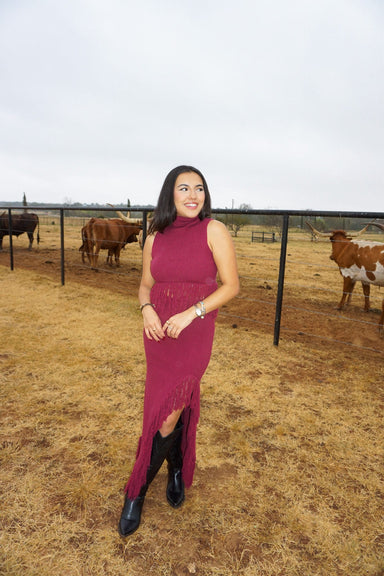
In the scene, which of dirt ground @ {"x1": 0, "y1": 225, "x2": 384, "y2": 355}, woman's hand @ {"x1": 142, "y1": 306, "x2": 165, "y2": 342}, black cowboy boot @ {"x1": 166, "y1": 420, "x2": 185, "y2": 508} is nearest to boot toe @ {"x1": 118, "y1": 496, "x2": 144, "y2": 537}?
black cowboy boot @ {"x1": 166, "y1": 420, "x2": 185, "y2": 508}

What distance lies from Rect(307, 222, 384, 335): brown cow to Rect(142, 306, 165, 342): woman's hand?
12.3ft

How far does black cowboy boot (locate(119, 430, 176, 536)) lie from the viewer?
1.39 metres

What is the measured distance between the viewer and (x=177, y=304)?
1.42m

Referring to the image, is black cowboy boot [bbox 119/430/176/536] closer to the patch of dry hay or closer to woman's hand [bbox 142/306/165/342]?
the patch of dry hay

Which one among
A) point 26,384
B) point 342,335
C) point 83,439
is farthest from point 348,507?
point 342,335

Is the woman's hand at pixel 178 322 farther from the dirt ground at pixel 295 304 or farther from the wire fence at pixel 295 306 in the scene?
the dirt ground at pixel 295 304

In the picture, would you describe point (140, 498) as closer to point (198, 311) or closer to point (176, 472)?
point (176, 472)

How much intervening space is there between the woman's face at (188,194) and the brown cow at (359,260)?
356 cm

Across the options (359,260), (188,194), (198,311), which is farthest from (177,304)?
(359,260)

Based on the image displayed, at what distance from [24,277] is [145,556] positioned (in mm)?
6435

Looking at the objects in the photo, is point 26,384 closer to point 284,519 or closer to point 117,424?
point 117,424

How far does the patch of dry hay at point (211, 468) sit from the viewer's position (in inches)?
51.3

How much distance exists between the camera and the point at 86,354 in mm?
3168

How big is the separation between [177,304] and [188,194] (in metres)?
0.47
